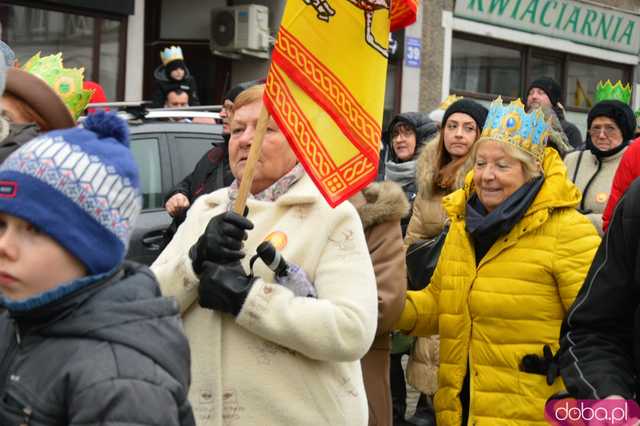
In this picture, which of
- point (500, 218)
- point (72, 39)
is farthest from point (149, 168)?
point (72, 39)

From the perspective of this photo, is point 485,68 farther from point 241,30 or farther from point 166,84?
point 166,84

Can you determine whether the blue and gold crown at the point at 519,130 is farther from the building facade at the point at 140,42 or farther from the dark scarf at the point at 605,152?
the building facade at the point at 140,42

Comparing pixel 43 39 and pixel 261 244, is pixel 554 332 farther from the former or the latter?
pixel 43 39

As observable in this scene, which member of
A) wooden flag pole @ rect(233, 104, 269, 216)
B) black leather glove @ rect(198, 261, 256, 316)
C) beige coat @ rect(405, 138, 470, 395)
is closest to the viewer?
black leather glove @ rect(198, 261, 256, 316)

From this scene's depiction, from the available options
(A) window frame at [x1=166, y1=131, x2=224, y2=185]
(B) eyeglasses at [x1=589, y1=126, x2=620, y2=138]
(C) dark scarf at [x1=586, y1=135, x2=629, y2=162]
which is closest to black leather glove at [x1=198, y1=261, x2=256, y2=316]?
(A) window frame at [x1=166, y1=131, x2=224, y2=185]

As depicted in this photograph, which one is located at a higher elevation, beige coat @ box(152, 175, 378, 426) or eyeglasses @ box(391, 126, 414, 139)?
eyeglasses @ box(391, 126, 414, 139)

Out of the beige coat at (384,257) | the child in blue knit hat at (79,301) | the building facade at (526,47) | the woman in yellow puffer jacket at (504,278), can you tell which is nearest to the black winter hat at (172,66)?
the woman in yellow puffer jacket at (504,278)

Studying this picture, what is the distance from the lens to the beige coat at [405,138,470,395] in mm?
6035

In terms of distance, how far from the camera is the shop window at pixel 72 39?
1259 cm

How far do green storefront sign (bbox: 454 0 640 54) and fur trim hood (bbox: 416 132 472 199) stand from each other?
11.4 metres

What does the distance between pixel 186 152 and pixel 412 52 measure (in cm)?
967

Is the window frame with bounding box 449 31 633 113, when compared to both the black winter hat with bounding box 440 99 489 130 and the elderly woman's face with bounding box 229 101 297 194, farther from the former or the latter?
the elderly woman's face with bounding box 229 101 297 194

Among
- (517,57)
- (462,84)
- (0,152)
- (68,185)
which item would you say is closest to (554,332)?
(0,152)

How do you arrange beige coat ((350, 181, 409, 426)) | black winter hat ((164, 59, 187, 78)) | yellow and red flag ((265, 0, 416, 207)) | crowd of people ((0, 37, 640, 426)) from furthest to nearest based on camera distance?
1. black winter hat ((164, 59, 187, 78))
2. beige coat ((350, 181, 409, 426))
3. yellow and red flag ((265, 0, 416, 207))
4. crowd of people ((0, 37, 640, 426))
